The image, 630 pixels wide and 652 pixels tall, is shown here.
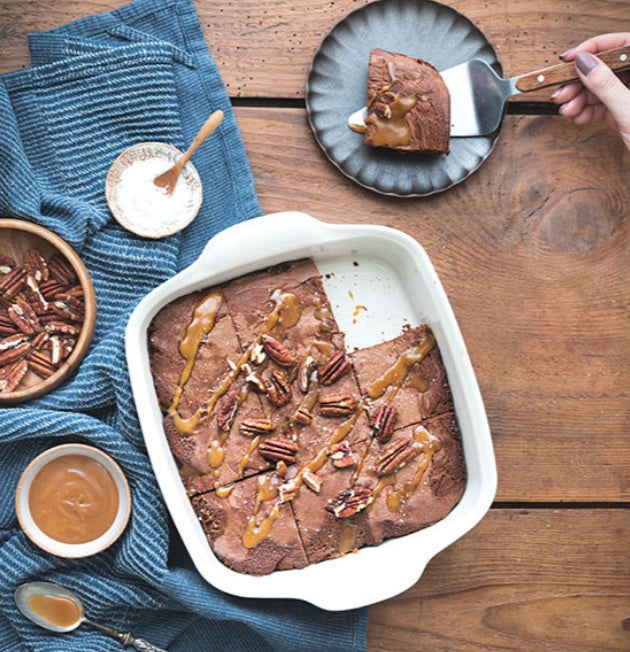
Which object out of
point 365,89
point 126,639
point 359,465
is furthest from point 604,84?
point 126,639

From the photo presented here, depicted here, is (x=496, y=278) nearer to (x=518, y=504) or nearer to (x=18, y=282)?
(x=518, y=504)

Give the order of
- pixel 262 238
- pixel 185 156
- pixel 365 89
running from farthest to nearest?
pixel 365 89 < pixel 185 156 < pixel 262 238

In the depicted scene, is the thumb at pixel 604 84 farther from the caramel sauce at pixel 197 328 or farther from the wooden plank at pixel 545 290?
the caramel sauce at pixel 197 328

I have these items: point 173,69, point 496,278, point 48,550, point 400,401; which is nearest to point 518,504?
point 400,401

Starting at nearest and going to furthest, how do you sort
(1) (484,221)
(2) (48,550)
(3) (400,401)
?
(2) (48,550), (3) (400,401), (1) (484,221)

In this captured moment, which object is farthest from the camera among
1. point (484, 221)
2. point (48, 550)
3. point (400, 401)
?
point (484, 221)

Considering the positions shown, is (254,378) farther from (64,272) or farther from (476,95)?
(476,95)

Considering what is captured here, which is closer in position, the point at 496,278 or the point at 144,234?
the point at 144,234
